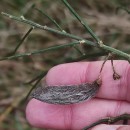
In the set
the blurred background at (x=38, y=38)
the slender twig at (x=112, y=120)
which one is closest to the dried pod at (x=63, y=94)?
the slender twig at (x=112, y=120)

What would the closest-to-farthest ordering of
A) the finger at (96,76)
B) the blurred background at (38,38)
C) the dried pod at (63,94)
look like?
1. the dried pod at (63,94)
2. the finger at (96,76)
3. the blurred background at (38,38)

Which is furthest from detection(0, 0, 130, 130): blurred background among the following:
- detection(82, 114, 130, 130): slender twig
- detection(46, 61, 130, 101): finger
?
detection(82, 114, 130, 130): slender twig

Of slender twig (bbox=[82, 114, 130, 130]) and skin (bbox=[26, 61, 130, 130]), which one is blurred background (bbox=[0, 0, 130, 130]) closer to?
skin (bbox=[26, 61, 130, 130])

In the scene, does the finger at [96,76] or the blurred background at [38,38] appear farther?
the blurred background at [38,38]

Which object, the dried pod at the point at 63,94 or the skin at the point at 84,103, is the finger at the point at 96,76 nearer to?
the skin at the point at 84,103

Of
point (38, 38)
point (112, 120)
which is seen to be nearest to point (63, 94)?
point (112, 120)

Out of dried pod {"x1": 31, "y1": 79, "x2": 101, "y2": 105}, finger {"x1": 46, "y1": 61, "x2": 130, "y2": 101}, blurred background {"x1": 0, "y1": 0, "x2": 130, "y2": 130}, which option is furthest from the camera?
blurred background {"x1": 0, "y1": 0, "x2": 130, "y2": 130}

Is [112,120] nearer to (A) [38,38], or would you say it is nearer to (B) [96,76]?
(B) [96,76]
